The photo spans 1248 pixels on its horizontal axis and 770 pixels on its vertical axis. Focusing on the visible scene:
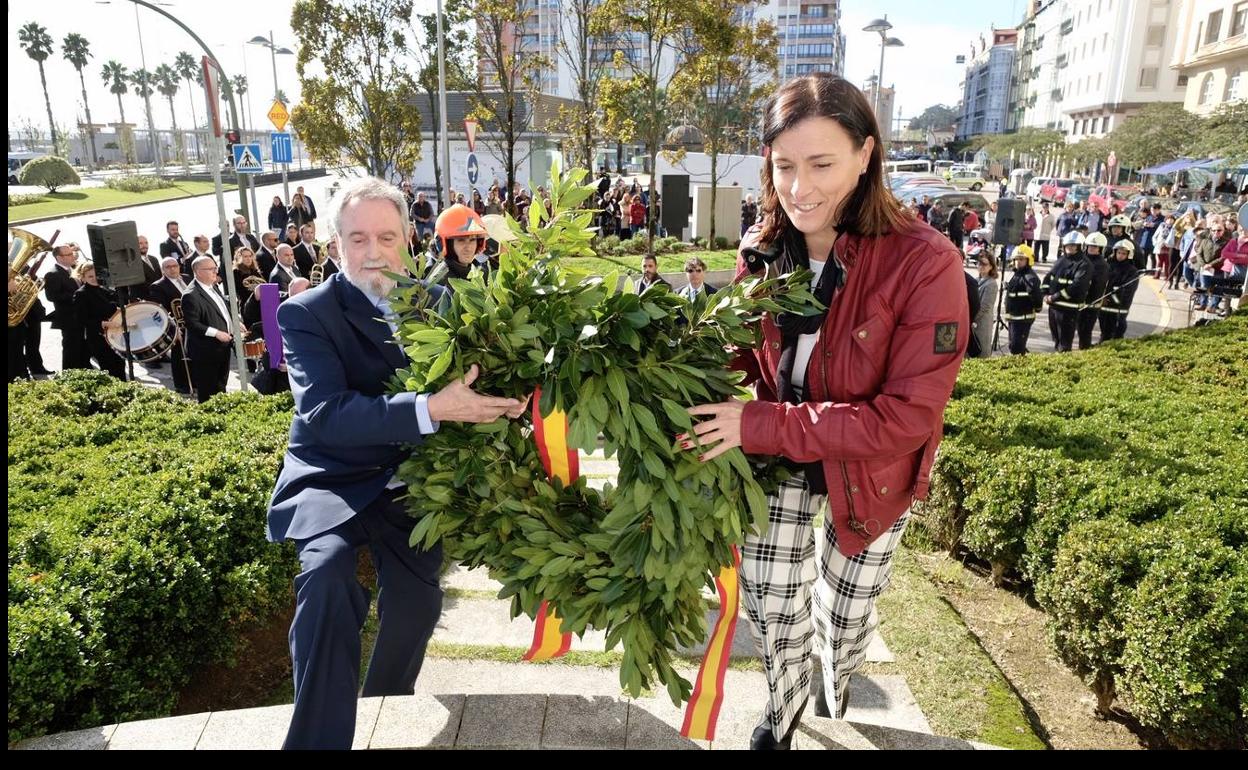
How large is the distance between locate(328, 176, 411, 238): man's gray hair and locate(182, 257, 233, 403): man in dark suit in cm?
718

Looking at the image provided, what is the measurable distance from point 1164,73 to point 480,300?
82.2m

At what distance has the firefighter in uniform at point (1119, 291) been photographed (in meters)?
13.3

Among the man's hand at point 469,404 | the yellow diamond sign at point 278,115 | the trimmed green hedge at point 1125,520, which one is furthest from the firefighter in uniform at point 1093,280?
the yellow diamond sign at point 278,115

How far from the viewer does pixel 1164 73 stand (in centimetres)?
6719

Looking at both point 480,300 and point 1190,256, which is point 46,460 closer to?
point 480,300

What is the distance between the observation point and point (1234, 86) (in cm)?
5097

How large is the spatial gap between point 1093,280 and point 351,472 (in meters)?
13.0

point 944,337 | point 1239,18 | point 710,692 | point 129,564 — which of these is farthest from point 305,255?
point 1239,18

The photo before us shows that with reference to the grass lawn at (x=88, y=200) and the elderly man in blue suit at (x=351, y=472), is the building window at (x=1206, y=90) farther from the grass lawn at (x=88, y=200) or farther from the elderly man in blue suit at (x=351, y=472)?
the elderly man in blue suit at (x=351, y=472)

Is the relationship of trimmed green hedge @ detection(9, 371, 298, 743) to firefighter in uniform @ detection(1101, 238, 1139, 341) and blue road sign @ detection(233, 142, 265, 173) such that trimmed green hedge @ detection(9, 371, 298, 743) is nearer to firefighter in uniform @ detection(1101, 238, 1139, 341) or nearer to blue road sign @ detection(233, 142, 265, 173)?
blue road sign @ detection(233, 142, 265, 173)

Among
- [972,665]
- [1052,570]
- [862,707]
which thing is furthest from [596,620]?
[1052,570]

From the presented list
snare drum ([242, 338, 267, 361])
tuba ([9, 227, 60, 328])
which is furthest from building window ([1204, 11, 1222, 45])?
tuba ([9, 227, 60, 328])

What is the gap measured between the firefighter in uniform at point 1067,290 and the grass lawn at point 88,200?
118 ft

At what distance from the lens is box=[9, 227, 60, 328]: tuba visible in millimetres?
10453
